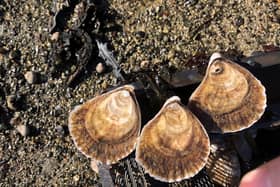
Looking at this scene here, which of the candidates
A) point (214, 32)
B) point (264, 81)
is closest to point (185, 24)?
point (214, 32)

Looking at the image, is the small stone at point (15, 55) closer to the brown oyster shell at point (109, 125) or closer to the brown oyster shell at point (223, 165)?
the brown oyster shell at point (109, 125)

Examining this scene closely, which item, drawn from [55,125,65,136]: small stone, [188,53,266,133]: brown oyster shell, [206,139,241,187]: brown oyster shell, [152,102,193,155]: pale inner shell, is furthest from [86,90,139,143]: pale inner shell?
[55,125,65,136]: small stone

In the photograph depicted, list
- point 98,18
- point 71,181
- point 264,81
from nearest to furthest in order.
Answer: point 264,81 < point 71,181 < point 98,18

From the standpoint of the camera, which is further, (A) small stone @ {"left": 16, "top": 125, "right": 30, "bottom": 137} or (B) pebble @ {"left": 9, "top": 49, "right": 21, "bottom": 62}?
(B) pebble @ {"left": 9, "top": 49, "right": 21, "bottom": 62}

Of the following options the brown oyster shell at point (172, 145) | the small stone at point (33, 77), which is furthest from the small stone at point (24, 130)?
the brown oyster shell at point (172, 145)

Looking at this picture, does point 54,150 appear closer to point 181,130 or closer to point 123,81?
point 123,81

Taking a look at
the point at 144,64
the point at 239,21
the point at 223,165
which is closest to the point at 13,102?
the point at 144,64

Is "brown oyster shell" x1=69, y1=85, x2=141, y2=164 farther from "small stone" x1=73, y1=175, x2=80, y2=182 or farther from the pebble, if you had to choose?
the pebble

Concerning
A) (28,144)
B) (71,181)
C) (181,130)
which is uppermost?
(181,130)
